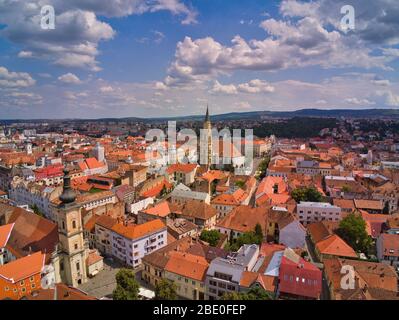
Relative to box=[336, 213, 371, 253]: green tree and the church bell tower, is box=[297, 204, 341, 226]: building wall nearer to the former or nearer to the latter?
box=[336, 213, 371, 253]: green tree

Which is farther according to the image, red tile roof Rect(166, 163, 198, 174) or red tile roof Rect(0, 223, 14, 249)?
red tile roof Rect(166, 163, 198, 174)

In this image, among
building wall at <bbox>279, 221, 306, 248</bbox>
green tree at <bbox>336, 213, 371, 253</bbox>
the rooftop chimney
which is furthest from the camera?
building wall at <bbox>279, 221, 306, 248</bbox>

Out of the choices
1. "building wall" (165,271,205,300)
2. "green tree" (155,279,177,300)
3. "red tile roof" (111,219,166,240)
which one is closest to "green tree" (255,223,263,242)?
"red tile roof" (111,219,166,240)

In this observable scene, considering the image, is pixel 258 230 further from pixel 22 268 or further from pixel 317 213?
pixel 22 268

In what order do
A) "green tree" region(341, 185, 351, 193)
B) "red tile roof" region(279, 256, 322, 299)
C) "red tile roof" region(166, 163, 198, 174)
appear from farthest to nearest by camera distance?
"red tile roof" region(166, 163, 198, 174)
"green tree" region(341, 185, 351, 193)
"red tile roof" region(279, 256, 322, 299)

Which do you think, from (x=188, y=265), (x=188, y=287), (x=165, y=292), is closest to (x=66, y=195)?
(x=165, y=292)

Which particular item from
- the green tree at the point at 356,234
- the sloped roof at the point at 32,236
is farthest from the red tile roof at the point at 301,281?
the sloped roof at the point at 32,236

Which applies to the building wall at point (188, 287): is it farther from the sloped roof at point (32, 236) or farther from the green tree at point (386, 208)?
the green tree at point (386, 208)
